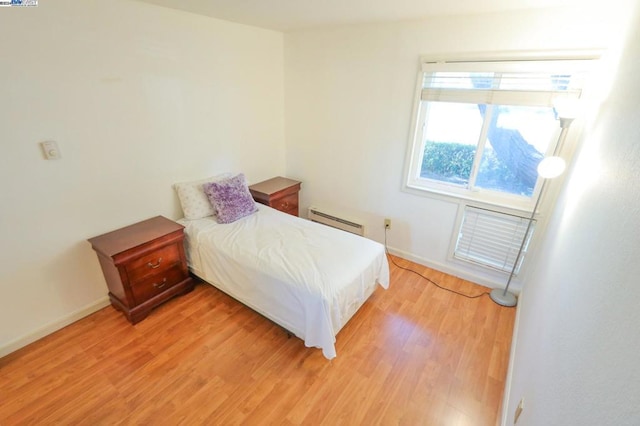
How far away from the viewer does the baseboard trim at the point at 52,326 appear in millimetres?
1842

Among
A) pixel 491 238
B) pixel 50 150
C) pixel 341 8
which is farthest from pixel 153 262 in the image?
pixel 491 238

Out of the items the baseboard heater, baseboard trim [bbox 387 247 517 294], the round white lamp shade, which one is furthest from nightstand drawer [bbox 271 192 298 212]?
the round white lamp shade

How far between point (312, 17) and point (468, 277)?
2.71 m

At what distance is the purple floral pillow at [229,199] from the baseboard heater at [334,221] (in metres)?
0.90

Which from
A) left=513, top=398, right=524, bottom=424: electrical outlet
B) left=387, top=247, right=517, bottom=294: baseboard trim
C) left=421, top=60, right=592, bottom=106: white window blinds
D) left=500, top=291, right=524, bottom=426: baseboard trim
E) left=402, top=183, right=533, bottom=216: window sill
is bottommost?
left=500, top=291, right=524, bottom=426: baseboard trim

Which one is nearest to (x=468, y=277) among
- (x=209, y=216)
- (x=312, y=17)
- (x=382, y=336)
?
(x=382, y=336)

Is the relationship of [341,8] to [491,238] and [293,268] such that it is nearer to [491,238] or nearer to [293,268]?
[293,268]

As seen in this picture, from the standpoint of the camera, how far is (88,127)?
1.92 meters

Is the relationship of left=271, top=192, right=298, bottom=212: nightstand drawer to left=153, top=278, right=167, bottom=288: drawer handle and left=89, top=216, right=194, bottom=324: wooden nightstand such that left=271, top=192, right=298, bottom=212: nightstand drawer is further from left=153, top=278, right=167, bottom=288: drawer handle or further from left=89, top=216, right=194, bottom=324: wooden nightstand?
left=153, top=278, right=167, bottom=288: drawer handle

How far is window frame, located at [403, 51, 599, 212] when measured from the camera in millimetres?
1887

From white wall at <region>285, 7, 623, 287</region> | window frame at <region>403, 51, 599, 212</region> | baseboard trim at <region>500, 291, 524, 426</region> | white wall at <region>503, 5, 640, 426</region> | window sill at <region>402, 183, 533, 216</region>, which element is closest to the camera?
white wall at <region>503, 5, 640, 426</region>

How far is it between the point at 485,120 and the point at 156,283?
292 centimetres

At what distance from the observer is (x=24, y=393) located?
161 centimetres

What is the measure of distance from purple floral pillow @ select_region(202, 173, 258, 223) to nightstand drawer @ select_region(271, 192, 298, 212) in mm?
435
